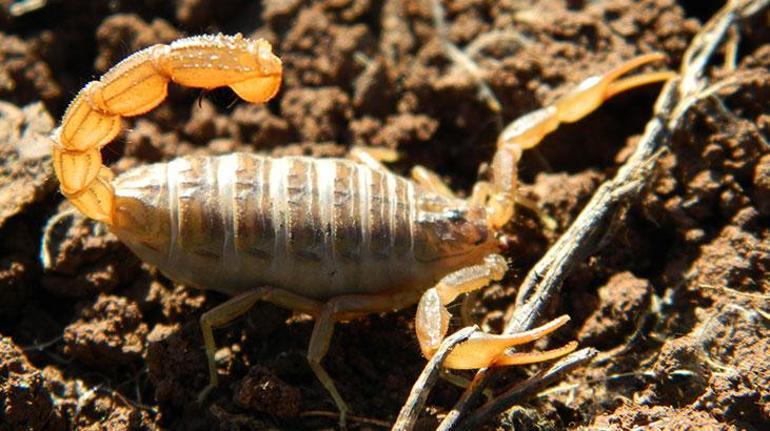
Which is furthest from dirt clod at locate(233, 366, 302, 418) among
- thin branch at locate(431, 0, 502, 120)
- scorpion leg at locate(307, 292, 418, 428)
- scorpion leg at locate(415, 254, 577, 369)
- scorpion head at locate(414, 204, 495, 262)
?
thin branch at locate(431, 0, 502, 120)

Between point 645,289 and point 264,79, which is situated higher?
point 264,79

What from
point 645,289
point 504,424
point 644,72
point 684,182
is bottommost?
point 504,424

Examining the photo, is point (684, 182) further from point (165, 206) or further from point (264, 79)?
point (165, 206)

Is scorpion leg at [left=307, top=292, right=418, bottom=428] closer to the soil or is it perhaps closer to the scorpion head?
the soil

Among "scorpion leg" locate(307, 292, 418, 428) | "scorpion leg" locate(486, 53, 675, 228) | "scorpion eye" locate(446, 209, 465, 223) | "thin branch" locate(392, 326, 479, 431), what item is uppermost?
"scorpion leg" locate(486, 53, 675, 228)

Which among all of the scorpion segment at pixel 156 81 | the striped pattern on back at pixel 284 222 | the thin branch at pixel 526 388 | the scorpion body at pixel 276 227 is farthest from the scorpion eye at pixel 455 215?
the scorpion segment at pixel 156 81

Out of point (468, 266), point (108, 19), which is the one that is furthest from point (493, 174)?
point (108, 19)

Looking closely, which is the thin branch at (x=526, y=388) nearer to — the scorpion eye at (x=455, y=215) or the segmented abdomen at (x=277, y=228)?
the segmented abdomen at (x=277, y=228)
